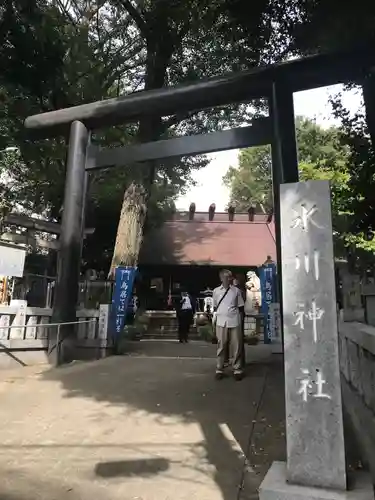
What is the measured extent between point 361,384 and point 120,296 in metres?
7.57

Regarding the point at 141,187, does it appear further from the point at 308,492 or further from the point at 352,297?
the point at 308,492

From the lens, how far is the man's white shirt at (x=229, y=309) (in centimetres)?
644

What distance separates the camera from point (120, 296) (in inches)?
421

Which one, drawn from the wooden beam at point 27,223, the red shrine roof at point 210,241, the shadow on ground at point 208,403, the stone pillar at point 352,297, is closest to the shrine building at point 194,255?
the red shrine roof at point 210,241

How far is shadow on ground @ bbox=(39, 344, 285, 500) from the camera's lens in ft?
11.4

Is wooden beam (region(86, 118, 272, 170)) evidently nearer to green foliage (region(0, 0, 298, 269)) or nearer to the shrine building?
green foliage (region(0, 0, 298, 269))

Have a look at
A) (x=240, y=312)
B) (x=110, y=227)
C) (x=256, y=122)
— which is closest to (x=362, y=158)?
(x=256, y=122)

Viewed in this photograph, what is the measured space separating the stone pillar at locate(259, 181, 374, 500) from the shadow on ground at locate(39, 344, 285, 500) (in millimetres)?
784

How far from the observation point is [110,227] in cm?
1764

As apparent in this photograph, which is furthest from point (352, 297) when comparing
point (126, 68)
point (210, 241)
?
point (210, 241)

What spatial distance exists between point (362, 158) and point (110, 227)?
10958 mm

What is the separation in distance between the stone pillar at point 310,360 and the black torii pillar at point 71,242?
634cm

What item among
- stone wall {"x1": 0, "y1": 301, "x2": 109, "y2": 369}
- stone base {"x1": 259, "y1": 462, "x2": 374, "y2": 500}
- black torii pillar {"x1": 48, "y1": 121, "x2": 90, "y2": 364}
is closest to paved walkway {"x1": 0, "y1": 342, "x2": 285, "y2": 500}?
stone base {"x1": 259, "y1": 462, "x2": 374, "y2": 500}

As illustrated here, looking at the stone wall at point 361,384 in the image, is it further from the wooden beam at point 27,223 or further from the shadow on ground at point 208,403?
the wooden beam at point 27,223
